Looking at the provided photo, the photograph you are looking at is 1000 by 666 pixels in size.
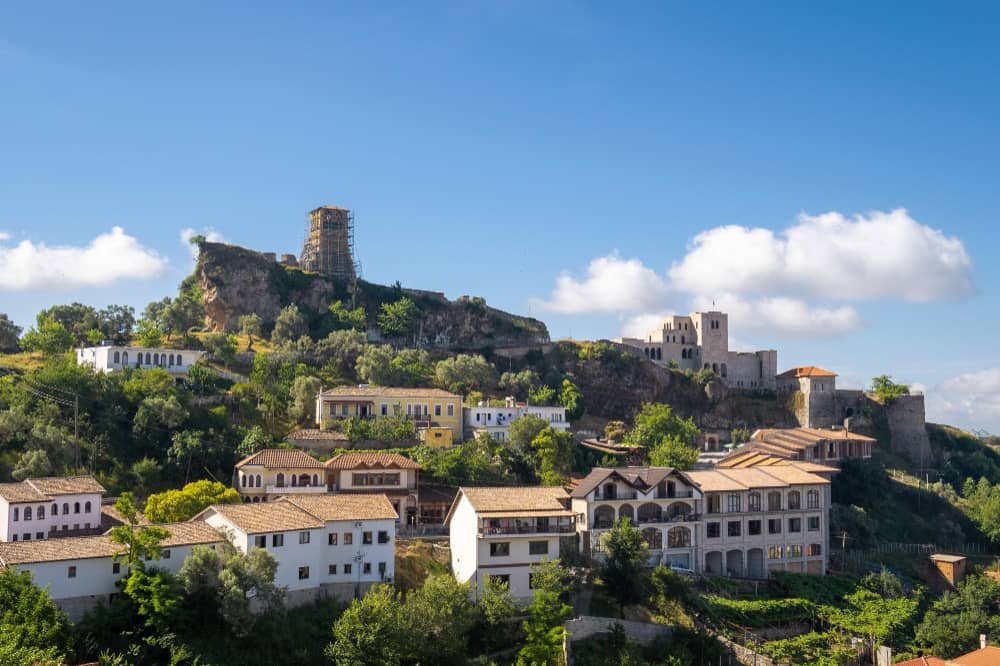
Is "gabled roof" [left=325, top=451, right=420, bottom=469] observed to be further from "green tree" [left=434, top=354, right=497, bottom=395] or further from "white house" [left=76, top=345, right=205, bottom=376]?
"green tree" [left=434, top=354, right=497, bottom=395]

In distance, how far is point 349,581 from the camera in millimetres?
44344

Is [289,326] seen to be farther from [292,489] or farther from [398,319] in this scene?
[292,489]

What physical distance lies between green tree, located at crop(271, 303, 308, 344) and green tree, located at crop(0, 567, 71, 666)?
54255 mm

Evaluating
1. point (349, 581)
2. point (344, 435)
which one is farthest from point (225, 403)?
point (349, 581)

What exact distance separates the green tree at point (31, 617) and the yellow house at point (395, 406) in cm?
3335

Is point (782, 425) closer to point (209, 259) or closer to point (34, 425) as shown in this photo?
point (209, 259)

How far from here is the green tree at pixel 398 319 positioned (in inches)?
3828

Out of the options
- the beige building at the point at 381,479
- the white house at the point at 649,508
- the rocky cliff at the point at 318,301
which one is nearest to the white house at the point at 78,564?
the beige building at the point at 381,479

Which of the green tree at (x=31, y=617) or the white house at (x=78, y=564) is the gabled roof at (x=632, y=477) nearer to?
the white house at (x=78, y=564)

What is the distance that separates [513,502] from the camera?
4903 cm

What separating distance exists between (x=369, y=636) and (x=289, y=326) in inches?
2236

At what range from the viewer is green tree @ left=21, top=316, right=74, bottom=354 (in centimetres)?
7638

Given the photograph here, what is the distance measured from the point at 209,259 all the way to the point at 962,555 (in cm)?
7380

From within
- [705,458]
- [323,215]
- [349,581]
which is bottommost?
[349,581]
